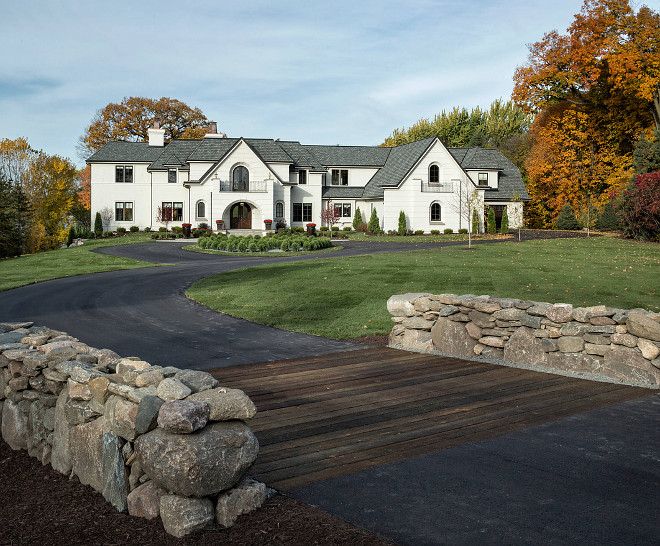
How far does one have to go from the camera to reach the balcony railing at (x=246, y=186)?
49844 millimetres

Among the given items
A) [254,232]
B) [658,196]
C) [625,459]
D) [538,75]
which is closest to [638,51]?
[538,75]

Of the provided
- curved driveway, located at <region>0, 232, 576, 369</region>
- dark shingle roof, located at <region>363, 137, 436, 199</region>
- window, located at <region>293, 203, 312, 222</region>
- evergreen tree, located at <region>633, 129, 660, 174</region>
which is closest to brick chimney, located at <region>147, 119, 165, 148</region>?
window, located at <region>293, 203, 312, 222</region>

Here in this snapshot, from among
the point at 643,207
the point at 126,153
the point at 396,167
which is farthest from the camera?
the point at 126,153

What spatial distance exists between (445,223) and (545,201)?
1035cm

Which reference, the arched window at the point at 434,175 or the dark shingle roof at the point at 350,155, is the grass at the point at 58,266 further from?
the arched window at the point at 434,175

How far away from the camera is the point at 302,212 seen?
177ft

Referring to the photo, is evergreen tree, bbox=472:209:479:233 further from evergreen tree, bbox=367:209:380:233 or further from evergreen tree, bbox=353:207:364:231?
evergreen tree, bbox=353:207:364:231

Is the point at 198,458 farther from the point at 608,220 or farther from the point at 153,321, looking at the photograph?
the point at 608,220

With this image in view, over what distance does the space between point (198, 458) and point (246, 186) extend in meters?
47.4

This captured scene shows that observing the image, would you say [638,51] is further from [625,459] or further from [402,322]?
[625,459]

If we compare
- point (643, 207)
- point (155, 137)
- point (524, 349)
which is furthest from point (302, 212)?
point (524, 349)

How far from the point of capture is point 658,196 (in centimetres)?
3091

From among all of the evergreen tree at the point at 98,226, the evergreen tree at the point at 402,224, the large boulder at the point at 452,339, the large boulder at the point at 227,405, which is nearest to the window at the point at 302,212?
the evergreen tree at the point at 402,224

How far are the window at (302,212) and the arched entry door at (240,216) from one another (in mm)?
4193
